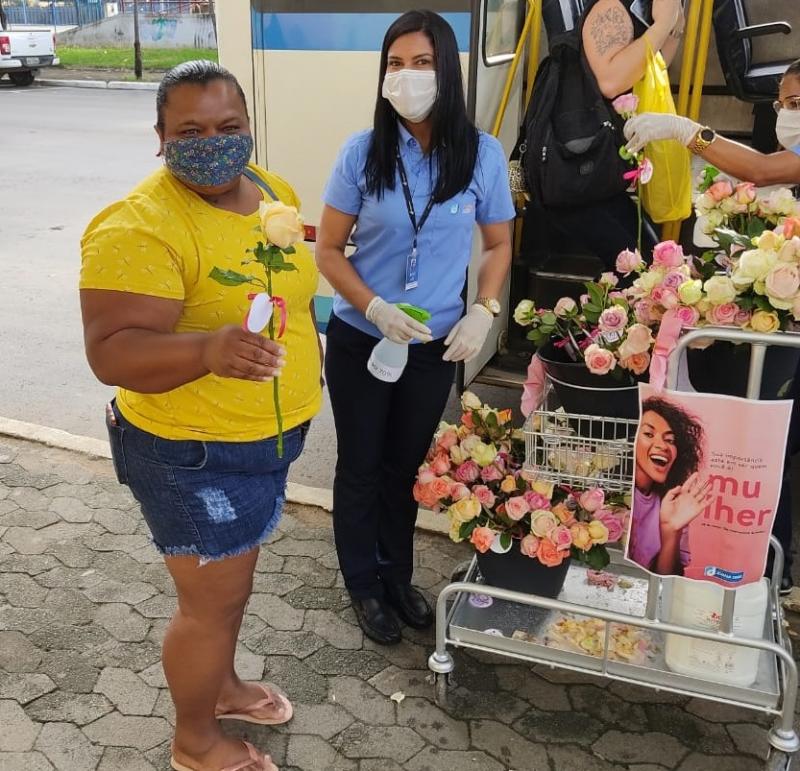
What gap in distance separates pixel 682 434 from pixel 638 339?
0.84 ft

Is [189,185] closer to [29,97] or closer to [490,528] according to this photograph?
[490,528]

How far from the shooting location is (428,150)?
8.36 feet

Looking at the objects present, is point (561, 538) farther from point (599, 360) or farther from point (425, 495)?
point (599, 360)

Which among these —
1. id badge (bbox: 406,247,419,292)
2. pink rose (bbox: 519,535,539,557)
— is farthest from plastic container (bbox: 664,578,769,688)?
id badge (bbox: 406,247,419,292)

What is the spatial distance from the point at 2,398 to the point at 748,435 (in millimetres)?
4239

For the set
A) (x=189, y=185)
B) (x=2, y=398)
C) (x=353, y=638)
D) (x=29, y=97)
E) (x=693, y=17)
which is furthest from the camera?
(x=29, y=97)

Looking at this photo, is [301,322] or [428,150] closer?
[301,322]

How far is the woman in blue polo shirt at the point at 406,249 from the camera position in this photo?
2.47 meters

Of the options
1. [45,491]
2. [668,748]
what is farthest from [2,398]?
[668,748]

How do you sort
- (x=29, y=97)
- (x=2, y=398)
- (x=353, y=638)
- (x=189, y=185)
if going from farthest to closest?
(x=29, y=97)
(x=2, y=398)
(x=353, y=638)
(x=189, y=185)

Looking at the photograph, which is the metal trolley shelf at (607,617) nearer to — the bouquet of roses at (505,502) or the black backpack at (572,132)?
the bouquet of roses at (505,502)

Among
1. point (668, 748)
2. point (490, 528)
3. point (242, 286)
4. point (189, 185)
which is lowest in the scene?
point (668, 748)

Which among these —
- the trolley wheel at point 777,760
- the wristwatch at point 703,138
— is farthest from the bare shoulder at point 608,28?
the trolley wheel at point 777,760

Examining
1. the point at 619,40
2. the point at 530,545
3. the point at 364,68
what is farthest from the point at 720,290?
the point at 364,68
